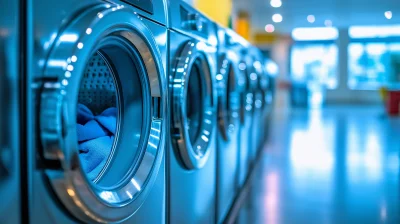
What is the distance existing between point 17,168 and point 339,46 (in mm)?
15290

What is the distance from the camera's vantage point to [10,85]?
2.36ft

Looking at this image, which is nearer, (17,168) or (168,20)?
(17,168)

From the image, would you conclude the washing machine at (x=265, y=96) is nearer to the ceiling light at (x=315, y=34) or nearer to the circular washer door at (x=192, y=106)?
the circular washer door at (x=192, y=106)

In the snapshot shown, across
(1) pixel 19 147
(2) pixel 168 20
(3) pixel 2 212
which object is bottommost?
(3) pixel 2 212

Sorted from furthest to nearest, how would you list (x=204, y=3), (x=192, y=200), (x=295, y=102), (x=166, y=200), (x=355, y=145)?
(x=295, y=102) → (x=355, y=145) → (x=204, y=3) → (x=192, y=200) → (x=166, y=200)

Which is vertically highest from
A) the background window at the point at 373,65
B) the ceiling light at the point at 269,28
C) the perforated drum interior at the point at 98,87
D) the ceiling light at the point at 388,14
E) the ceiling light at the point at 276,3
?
the ceiling light at the point at 269,28

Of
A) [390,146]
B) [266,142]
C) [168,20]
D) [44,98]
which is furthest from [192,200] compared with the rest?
[390,146]

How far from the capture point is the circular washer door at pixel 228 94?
2.29 m

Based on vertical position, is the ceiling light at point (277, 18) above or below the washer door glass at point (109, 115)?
above

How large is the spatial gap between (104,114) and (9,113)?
759 mm

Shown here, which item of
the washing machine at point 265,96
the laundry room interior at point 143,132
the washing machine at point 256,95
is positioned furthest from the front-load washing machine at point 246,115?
the washing machine at point 265,96

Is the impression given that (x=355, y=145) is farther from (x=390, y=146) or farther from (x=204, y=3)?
(x=204, y=3)

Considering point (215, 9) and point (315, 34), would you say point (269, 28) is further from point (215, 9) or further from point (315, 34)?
point (215, 9)

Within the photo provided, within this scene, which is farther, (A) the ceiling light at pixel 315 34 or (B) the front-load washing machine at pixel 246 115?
(A) the ceiling light at pixel 315 34
